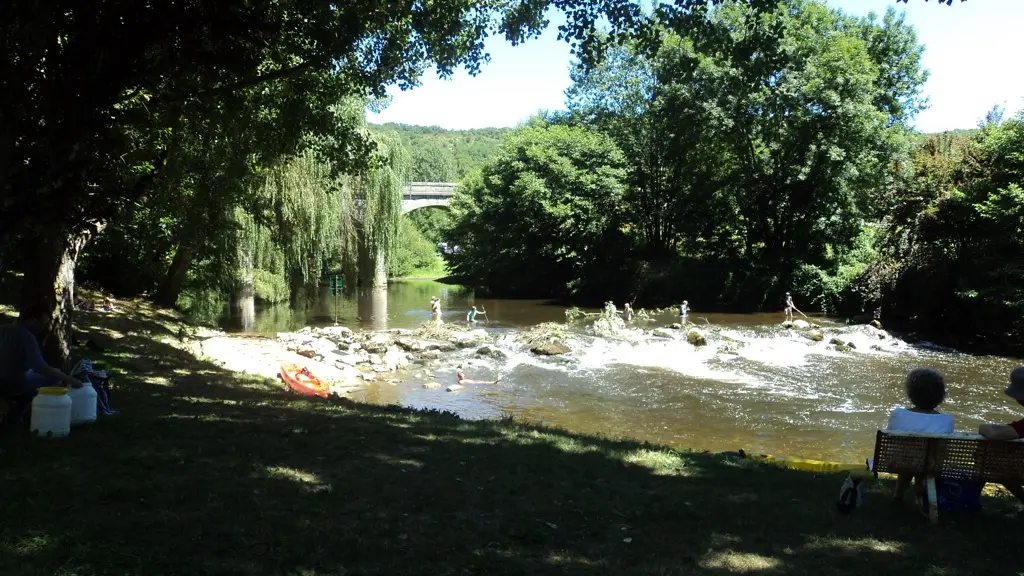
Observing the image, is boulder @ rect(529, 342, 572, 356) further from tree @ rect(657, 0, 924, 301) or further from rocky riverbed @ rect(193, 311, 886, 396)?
tree @ rect(657, 0, 924, 301)

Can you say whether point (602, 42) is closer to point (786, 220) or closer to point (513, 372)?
point (513, 372)

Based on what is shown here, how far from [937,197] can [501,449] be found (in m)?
24.0

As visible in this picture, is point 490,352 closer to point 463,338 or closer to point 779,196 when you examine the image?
point 463,338

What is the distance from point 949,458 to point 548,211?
37.2 metres

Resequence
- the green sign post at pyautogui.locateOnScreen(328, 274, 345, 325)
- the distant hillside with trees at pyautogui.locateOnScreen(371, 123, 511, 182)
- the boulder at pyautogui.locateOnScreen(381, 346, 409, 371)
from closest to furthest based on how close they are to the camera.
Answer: the boulder at pyautogui.locateOnScreen(381, 346, 409, 371)
the green sign post at pyautogui.locateOnScreen(328, 274, 345, 325)
the distant hillside with trees at pyautogui.locateOnScreen(371, 123, 511, 182)

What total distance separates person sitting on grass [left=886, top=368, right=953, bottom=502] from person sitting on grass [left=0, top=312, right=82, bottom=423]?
6549mm

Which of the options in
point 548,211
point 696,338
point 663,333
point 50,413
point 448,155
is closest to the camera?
point 50,413

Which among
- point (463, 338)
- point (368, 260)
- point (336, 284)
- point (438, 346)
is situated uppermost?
point (368, 260)

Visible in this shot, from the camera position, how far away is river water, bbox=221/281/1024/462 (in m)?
13.5

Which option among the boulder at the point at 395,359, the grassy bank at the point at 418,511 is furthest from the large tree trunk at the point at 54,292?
the boulder at the point at 395,359

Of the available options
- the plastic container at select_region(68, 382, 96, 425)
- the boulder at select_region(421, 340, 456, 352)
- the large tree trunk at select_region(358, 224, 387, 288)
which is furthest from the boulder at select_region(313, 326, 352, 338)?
the plastic container at select_region(68, 382, 96, 425)

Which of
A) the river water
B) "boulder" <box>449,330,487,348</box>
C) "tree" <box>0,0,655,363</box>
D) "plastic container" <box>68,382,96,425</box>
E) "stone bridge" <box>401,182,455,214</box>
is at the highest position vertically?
"stone bridge" <box>401,182,455,214</box>

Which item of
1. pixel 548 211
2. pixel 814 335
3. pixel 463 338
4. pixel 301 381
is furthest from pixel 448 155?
pixel 301 381

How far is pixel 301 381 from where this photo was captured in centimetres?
1436
